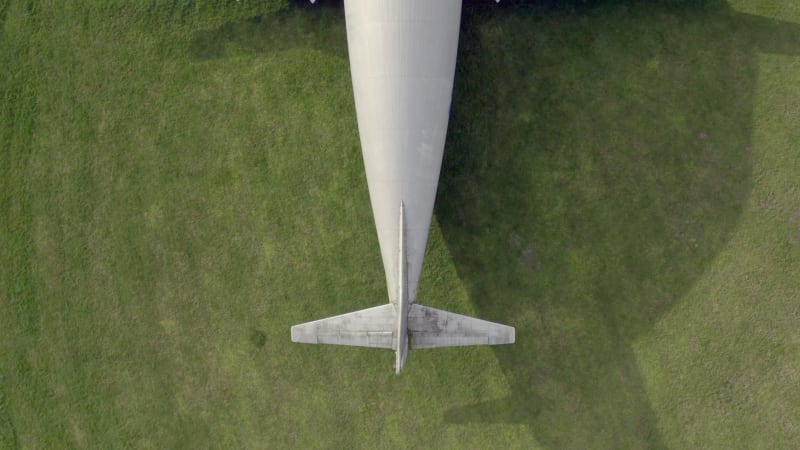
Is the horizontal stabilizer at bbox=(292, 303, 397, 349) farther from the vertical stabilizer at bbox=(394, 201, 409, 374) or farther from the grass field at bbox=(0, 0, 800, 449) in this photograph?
the grass field at bbox=(0, 0, 800, 449)

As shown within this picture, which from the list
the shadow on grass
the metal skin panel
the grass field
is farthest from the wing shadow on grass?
the shadow on grass

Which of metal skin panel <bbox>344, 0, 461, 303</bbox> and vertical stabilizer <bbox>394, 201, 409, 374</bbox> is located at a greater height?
metal skin panel <bbox>344, 0, 461, 303</bbox>

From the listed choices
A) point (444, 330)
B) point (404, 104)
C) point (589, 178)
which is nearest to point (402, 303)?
point (444, 330)

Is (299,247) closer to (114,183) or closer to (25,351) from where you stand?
(114,183)

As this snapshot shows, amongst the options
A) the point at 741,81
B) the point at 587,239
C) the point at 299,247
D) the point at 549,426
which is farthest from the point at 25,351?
the point at 741,81

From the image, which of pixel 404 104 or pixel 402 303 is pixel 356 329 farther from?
pixel 404 104
